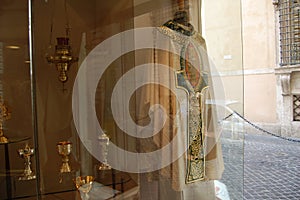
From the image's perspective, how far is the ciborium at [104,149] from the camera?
233 cm

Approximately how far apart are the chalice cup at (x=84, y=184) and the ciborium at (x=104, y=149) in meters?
0.13

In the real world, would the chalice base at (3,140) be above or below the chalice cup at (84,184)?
above

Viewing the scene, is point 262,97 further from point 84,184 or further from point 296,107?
point 84,184

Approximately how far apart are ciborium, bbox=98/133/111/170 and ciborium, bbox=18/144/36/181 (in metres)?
0.50

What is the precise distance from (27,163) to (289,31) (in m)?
5.32

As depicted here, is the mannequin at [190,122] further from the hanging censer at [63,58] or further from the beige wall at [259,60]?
the beige wall at [259,60]

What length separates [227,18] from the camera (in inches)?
89.4

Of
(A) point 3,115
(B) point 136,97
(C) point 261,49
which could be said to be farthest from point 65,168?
(C) point 261,49

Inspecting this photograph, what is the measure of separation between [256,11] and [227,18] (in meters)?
4.12

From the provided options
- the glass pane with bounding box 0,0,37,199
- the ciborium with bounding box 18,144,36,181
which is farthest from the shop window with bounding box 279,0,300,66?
the ciborium with bounding box 18,144,36,181

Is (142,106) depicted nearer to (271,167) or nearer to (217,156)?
(217,156)

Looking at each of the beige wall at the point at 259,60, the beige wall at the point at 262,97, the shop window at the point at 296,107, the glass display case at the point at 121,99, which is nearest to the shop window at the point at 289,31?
the beige wall at the point at 259,60

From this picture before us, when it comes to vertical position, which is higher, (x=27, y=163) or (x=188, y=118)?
(x=188, y=118)

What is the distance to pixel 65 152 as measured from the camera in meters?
2.41
